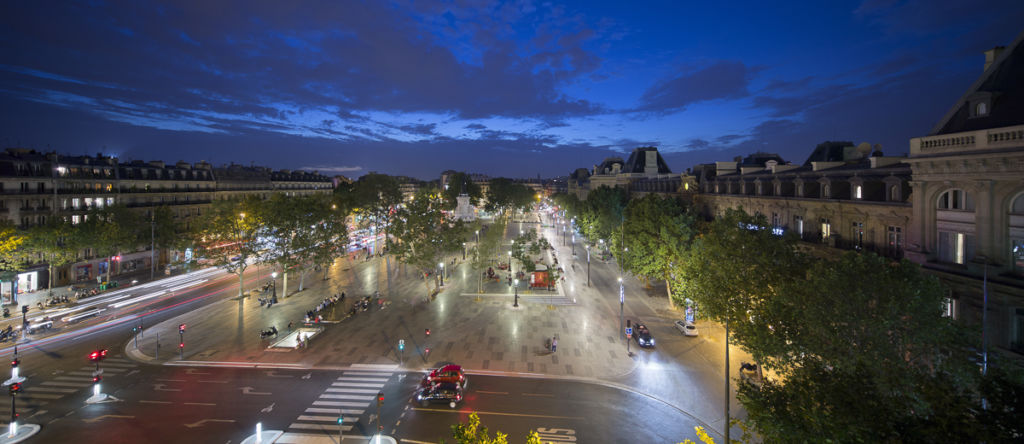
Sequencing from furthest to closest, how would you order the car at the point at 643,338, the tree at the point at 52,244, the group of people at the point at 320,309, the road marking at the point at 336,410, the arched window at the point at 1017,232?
the tree at the point at 52,244
the group of people at the point at 320,309
the car at the point at 643,338
the road marking at the point at 336,410
the arched window at the point at 1017,232

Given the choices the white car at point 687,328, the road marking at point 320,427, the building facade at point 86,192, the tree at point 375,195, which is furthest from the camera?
the tree at point 375,195

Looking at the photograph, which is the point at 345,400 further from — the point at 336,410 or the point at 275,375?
the point at 275,375

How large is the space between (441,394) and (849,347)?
18322 millimetres

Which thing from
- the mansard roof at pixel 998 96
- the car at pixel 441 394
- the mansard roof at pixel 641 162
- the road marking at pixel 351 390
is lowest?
the road marking at pixel 351 390

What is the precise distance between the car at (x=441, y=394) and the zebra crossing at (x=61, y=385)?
775 inches

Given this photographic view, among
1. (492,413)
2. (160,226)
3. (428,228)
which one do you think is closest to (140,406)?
(492,413)

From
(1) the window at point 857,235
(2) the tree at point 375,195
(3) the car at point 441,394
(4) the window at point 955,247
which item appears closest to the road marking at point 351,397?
(3) the car at point 441,394

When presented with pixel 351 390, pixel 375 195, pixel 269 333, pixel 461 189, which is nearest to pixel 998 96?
pixel 351 390

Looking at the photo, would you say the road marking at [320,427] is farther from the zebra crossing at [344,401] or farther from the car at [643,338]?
the car at [643,338]

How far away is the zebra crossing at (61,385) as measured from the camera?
21531 mm

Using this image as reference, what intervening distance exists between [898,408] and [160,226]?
72.9 meters

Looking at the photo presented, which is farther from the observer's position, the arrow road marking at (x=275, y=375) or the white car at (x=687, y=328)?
the white car at (x=687, y=328)

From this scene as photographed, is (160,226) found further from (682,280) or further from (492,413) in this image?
(682,280)

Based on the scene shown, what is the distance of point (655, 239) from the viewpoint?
38969 mm
